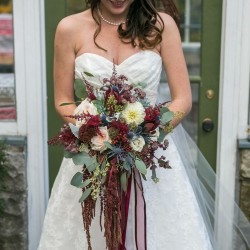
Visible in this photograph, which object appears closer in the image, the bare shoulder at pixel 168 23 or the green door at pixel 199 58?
the bare shoulder at pixel 168 23

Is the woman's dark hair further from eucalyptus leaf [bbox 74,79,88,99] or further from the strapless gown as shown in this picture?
eucalyptus leaf [bbox 74,79,88,99]

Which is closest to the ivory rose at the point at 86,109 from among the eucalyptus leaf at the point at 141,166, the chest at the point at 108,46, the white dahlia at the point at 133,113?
the white dahlia at the point at 133,113

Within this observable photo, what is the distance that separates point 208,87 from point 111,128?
1.41 meters

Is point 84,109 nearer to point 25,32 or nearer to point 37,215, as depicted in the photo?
point 25,32

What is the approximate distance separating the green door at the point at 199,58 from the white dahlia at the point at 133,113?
1.34m

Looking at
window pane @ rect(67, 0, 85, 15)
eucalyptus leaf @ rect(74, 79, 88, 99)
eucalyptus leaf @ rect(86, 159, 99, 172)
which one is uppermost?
window pane @ rect(67, 0, 85, 15)

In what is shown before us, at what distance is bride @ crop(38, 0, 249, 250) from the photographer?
2.24 metres

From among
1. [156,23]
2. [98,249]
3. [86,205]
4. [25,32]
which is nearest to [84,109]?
[86,205]

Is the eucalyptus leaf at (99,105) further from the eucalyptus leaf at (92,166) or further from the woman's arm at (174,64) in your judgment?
the woman's arm at (174,64)

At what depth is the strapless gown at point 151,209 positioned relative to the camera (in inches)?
88.4

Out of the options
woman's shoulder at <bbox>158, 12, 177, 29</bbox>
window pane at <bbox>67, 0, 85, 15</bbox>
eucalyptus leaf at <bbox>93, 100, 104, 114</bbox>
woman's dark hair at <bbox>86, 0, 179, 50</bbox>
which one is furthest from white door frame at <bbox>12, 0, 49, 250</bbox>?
eucalyptus leaf at <bbox>93, 100, 104, 114</bbox>

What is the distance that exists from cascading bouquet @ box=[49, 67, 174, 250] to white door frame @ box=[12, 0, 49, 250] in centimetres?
118

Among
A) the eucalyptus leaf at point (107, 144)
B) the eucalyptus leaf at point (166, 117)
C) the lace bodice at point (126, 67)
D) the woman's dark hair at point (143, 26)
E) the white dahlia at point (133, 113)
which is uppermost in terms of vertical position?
the woman's dark hair at point (143, 26)

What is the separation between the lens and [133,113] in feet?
6.18
